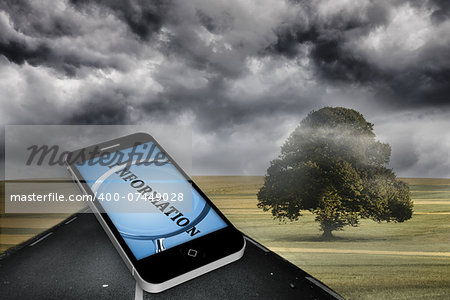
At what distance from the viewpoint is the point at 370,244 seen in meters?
12.2

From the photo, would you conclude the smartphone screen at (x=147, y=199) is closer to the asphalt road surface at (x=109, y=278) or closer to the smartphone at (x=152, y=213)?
the smartphone at (x=152, y=213)

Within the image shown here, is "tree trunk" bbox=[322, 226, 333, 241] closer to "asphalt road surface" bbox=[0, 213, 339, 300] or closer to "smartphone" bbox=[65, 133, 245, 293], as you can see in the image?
"asphalt road surface" bbox=[0, 213, 339, 300]

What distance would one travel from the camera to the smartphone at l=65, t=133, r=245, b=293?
5.05 m

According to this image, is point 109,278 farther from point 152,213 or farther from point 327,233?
point 327,233

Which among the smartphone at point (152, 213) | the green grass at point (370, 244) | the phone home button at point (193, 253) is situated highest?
the smartphone at point (152, 213)

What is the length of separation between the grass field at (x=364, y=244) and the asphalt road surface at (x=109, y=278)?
91 cm

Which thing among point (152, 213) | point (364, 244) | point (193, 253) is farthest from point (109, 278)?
point (364, 244)

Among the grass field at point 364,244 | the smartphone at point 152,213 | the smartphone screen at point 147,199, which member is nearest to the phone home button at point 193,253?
the smartphone at point 152,213

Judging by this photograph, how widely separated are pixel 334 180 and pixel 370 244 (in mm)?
2739

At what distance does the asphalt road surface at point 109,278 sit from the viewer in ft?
19.4

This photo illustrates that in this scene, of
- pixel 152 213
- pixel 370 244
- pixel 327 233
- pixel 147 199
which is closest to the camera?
pixel 152 213

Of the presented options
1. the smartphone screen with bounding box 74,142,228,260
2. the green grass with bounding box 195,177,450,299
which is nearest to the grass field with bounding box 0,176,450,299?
the green grass with bounding box 195,177,450,299

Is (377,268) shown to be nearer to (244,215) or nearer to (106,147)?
(244,215)

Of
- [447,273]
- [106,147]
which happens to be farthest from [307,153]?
[106,147]
